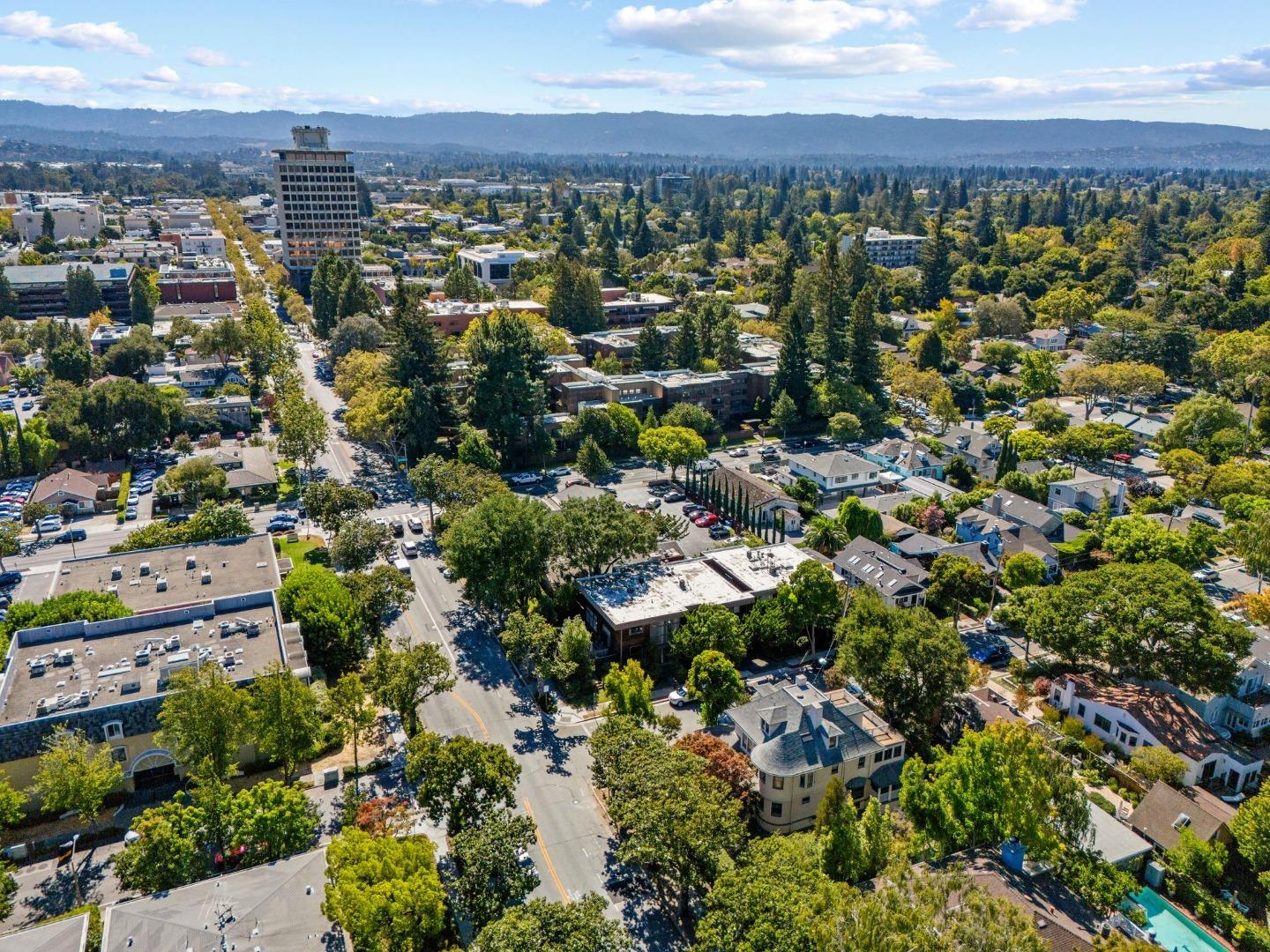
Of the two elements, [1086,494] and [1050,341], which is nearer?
[1086,494]

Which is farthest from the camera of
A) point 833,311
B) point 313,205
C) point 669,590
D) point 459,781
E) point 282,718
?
point 313,205

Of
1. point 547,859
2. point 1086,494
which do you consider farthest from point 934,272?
point 547,859

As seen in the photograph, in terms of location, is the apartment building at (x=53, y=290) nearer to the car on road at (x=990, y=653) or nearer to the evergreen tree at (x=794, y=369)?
the evergreen tree at (x=794, y=369)

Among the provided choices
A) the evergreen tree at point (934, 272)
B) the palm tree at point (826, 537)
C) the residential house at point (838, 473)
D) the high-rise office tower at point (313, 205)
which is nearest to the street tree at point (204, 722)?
the palm tree at point (826, 537)

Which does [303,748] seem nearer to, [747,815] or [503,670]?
[503,670]

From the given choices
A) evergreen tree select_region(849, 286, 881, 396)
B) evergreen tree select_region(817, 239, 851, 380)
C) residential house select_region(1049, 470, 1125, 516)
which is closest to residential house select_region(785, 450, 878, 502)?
residential house select_region(1049, 470, 1125, 516)

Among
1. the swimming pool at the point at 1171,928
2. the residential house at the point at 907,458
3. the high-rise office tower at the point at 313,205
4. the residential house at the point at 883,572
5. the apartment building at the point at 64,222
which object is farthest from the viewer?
the apartment building at the point at 64,222

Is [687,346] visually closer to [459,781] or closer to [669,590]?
[669,590]
